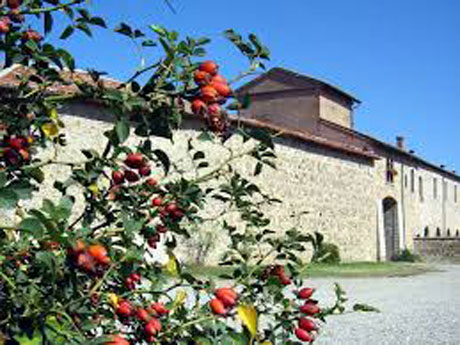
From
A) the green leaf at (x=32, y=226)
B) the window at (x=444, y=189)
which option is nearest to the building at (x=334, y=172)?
the window at (x=444, y=189)

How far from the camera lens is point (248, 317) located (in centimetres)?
122

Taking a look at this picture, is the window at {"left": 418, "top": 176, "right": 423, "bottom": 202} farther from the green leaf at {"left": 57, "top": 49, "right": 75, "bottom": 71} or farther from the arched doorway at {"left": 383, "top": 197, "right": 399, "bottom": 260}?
the green leaf at {"left": 57, "top": 49, "right": 75, "bottom": 71}

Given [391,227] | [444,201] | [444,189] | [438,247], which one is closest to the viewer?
[391,227]

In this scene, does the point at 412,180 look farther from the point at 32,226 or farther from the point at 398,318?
the point at 32,226

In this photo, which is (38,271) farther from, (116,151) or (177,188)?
(177,188)

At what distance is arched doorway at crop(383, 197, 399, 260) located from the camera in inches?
1047

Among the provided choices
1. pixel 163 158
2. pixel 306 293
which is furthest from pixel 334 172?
pixel 163 158

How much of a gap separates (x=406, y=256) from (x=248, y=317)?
25596 millimetres

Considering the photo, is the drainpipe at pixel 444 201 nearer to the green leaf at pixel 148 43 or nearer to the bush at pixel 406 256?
the bush at pixel 406 256

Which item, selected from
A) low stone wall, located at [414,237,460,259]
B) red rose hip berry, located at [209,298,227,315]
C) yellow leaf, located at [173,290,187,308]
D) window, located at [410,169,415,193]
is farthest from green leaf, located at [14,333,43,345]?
window, located at [410,169,415,193]

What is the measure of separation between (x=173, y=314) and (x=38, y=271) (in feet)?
1.28

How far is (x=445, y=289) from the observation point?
468 inches

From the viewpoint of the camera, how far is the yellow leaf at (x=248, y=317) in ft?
3.97

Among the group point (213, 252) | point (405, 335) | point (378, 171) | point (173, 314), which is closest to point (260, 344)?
point (173, 314)
